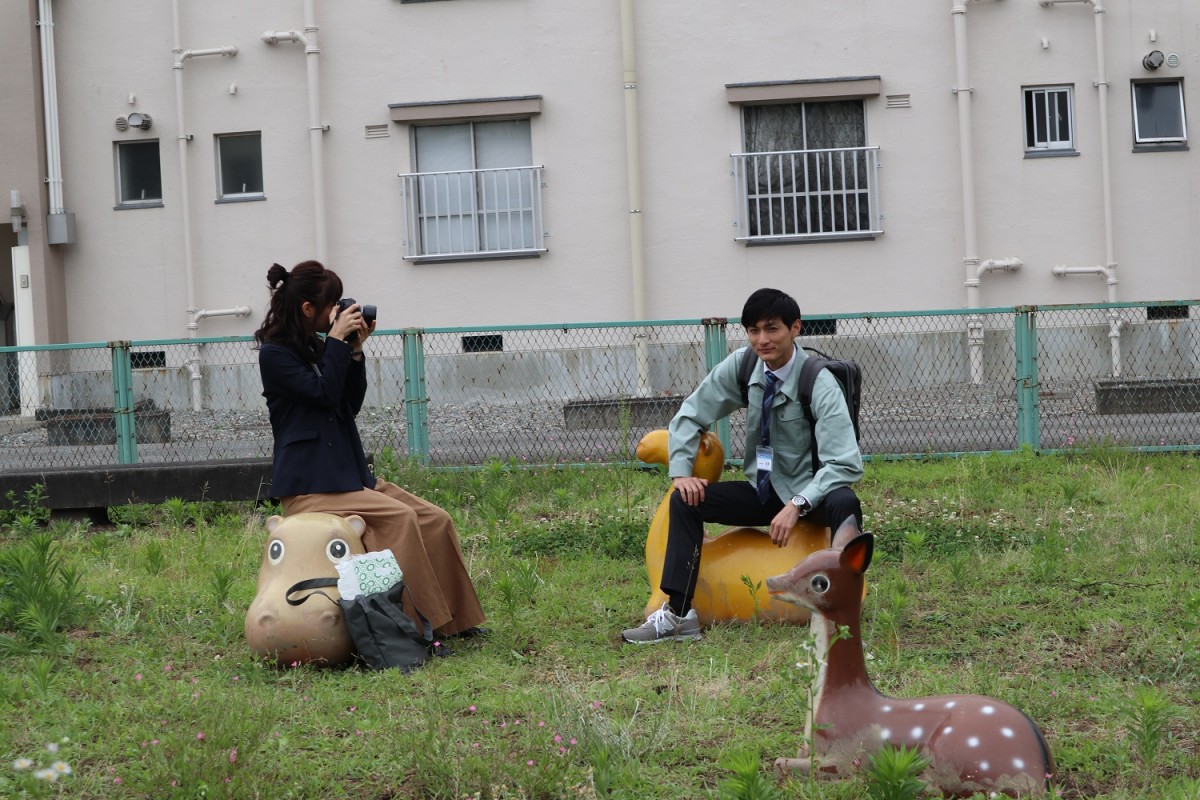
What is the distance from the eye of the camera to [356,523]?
5.35 meters

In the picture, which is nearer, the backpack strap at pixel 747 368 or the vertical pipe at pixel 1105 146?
the backpack strap at pixel 747 368

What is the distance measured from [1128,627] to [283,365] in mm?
3573

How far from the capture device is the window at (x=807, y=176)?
15.2m

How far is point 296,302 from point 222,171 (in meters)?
11.5

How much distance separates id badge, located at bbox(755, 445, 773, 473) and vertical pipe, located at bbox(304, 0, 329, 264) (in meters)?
10.8

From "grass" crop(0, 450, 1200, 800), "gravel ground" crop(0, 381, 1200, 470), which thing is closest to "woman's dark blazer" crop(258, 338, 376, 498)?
"grass" crop(0, 450, 1200, 800)

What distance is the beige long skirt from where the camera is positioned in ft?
17.8

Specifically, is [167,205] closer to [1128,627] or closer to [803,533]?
[803,533]

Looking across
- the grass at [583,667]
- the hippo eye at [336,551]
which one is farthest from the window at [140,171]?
the hippo eye at [336,551]

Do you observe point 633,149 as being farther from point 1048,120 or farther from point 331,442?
point 331,442

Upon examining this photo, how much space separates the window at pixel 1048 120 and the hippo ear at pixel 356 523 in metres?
11.8

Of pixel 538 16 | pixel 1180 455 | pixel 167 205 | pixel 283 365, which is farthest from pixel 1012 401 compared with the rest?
pixel 167 205

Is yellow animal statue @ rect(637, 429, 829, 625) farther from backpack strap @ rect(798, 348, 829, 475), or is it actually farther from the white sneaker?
backpack strap @ rect(798, 348, 829, 475)

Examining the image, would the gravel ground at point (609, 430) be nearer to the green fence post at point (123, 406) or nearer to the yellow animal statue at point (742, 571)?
the green fence post at point (123, 406)
